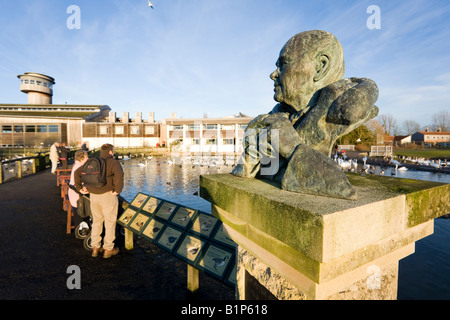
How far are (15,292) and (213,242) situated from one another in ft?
10.0

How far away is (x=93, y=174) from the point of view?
167 inches

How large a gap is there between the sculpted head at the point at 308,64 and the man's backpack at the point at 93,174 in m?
3.56

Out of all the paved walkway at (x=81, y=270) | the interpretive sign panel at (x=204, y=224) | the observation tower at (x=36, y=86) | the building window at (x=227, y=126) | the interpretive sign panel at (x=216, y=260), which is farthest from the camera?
the observation tower at (x=36, y=86)

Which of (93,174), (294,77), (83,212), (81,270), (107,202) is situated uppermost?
(294,77)

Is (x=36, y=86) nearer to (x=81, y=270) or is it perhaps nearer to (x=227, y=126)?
(x=227, y=126)

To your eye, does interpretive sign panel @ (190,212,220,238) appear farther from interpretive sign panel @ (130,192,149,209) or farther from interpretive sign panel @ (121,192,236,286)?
interpretive sign panel @ (130,192,149,209)

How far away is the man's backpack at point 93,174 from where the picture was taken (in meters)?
4.25

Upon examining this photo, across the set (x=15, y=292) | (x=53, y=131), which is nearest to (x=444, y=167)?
(x=15, y=292)

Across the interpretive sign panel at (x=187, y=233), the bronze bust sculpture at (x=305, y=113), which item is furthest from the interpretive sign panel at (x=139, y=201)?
the bronze bust sculpture at (x=305, y=113)

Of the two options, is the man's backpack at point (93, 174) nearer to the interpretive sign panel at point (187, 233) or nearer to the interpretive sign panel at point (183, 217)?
the interpretive sign panel at point (187, 233)

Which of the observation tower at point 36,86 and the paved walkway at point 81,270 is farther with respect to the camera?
the observation tower at point 36,86

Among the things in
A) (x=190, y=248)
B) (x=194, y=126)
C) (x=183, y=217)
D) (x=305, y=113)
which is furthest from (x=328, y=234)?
(x=194, y=126)

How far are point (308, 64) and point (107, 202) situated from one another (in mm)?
4189
